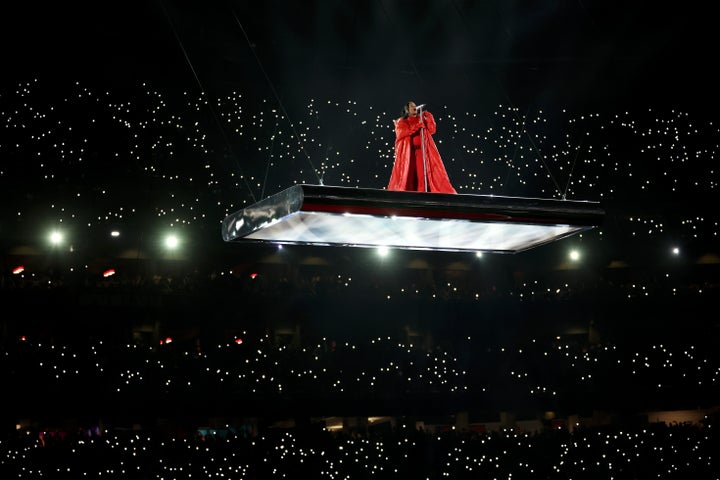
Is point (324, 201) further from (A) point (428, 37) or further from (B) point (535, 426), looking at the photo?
(B) point (535, 426)

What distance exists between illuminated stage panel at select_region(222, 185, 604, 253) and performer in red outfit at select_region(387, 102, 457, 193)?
44 cm

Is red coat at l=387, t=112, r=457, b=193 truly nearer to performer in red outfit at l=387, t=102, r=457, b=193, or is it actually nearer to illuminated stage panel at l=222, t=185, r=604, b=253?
performer in red outfit at l=387, t=102, r=457, b=193

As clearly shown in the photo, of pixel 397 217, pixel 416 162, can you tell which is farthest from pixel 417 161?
pixel 397 217

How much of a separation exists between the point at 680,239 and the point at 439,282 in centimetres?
515

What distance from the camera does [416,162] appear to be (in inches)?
279

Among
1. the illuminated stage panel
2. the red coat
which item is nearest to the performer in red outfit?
the red coat

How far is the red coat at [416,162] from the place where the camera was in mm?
7020

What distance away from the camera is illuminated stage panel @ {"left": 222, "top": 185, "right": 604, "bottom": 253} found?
5.60m

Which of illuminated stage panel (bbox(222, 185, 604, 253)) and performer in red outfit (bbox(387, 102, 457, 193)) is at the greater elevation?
performer in red outfit (bbox(387, 102, 457, 193))

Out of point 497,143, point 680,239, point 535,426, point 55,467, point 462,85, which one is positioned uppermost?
point 462,85

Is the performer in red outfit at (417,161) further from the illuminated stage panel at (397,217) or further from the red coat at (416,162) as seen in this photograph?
the illuminated stage panel at (397,217)

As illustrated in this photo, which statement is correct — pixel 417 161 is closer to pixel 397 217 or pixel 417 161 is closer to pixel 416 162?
pixel 416 162

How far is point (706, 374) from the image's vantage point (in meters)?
15.1

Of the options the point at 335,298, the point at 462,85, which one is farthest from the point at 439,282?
the point at 462,85
